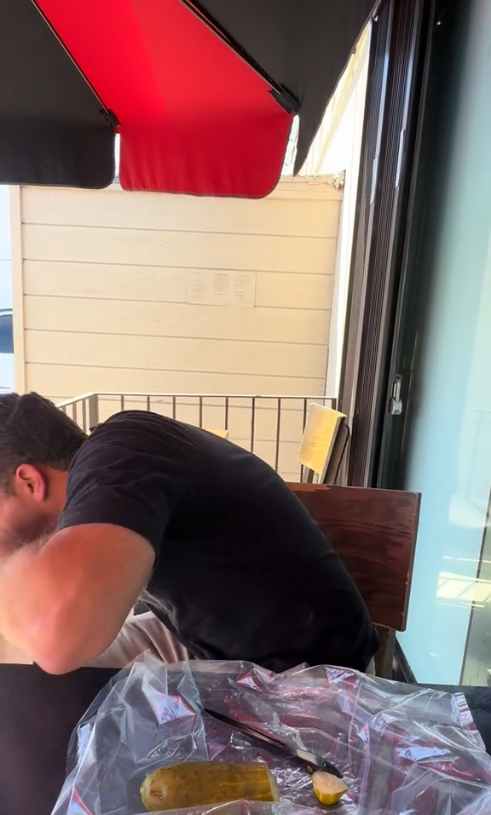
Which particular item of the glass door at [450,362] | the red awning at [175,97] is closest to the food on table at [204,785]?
the glass door at [450,362]

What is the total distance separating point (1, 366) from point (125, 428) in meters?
3.86

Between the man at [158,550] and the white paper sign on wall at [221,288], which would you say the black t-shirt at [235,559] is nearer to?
the man at [158,550]

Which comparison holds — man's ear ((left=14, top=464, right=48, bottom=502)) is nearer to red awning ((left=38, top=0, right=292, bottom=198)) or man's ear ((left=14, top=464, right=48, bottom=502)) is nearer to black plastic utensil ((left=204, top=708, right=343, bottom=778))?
black plastic utensil ((left=204, top=708, right=343, bottom=778))

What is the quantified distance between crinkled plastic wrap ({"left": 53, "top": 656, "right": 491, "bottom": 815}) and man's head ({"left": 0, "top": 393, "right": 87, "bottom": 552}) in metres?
0.38

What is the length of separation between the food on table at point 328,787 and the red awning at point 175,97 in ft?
4.92

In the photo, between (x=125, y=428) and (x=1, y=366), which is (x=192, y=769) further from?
(x=1, y=366)

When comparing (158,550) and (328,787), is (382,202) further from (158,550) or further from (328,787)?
(328,787)

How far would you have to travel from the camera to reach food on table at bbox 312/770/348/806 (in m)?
0.51

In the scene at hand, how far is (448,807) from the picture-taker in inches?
20.0

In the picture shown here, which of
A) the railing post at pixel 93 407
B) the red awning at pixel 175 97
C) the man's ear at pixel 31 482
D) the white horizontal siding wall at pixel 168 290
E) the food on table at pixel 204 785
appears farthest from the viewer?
the white horizontal siding wall at pixel 168 290

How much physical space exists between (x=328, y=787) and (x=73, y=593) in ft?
1.09

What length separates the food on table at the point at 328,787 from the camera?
51cm

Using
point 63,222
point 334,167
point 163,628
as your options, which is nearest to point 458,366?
point 163,628

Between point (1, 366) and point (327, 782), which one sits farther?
point (1, 366)
